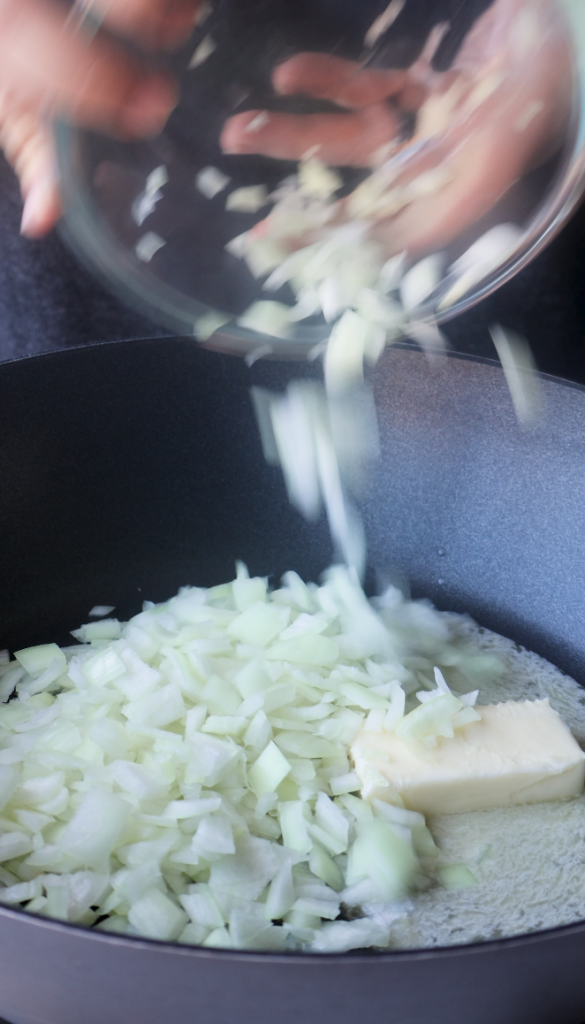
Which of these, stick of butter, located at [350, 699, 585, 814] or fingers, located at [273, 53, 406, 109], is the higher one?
fingers, located at [273, 53, 406, 109]

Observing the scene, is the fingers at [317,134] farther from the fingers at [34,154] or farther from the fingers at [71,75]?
the fingers at [34,154]

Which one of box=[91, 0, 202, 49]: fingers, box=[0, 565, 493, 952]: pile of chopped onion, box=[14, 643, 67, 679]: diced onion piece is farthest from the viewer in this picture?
box=[14, 643, 67, 679]: diced onion piece

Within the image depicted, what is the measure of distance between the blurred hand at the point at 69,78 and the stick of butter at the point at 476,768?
79 cm

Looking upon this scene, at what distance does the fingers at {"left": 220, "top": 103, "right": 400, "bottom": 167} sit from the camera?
1045 mm

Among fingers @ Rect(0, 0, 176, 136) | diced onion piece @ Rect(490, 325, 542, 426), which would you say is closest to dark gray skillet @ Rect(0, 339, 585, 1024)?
diced onion piece @ Rect(490, 325, 542, 426)

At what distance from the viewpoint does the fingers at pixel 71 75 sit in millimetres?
937

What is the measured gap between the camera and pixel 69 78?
0.96 metres

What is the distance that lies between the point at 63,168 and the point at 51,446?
0.40 meters

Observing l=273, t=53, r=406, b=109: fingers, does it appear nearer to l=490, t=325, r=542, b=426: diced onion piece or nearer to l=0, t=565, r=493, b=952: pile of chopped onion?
l=490, t=325, r=542, b=426: diced onion piece

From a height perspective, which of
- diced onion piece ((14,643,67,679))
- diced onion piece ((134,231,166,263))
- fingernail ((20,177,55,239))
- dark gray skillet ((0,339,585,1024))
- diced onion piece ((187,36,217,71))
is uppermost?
diced onion piece ((187,36,217,71))

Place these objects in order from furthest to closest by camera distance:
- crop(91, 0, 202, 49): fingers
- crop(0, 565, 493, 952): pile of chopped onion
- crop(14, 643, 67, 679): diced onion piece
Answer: crop(14, 643, 67, 679): diced onion piece
crop(91, 0, 202, 49): fingers
crop(0, 565, 493, 952): pile of chopped onion

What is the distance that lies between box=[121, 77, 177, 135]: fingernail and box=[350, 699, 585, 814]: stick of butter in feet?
2.71

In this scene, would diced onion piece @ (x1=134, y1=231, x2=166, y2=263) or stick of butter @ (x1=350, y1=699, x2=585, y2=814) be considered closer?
stick of butter @ (x1=350, y1=699, x2=585, y2=814)

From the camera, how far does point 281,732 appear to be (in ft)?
3.46
